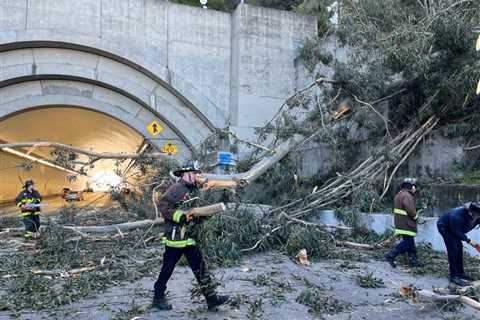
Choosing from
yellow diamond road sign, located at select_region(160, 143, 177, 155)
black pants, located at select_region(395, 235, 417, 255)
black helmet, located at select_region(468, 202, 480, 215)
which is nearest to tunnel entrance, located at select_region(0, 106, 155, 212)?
yellow diamond road sign, located at select_region(160, 143, 177, 155)

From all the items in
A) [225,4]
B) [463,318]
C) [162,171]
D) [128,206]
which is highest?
[225,4]

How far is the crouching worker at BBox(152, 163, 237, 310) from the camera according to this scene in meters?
4.58

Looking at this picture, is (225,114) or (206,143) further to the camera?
(225,114)

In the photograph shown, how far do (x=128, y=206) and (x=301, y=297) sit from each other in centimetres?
578

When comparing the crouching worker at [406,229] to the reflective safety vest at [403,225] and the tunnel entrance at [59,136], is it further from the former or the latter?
the tunnel entrance at [59,136]

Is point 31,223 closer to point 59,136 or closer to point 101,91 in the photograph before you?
point 101,91

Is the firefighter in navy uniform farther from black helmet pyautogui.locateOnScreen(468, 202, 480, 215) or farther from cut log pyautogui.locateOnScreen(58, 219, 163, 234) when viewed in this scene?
black helmet pyautogui.locateOnScreen(468, 202, 480, 215)

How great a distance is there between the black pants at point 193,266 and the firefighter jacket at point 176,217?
0.29 ft

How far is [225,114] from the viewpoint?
42.9 feet

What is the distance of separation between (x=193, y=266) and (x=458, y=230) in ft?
11.3

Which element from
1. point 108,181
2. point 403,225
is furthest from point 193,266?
point 108,181

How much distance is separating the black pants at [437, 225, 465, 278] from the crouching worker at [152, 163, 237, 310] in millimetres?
3104

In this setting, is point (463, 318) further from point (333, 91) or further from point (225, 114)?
point (225, 114)

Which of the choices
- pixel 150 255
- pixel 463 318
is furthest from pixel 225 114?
pixel 463 318
